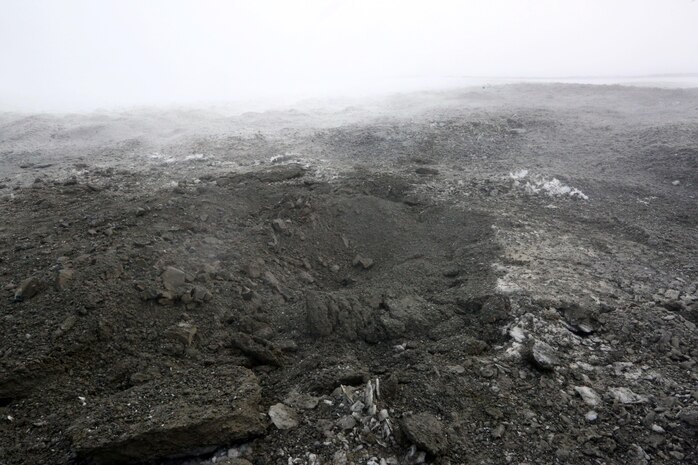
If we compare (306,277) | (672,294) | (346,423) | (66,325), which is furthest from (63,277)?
(672,294)

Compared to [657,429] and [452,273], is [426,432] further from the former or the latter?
[452,273]

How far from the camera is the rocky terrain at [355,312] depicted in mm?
2547

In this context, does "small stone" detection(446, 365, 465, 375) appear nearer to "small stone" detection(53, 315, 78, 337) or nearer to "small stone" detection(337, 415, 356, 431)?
"small stone" detection(337, 415, 356, 431)

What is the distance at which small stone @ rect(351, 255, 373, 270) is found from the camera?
4.99 meters

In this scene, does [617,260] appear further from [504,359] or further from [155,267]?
[155,267]

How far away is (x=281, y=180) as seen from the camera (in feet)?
22.6

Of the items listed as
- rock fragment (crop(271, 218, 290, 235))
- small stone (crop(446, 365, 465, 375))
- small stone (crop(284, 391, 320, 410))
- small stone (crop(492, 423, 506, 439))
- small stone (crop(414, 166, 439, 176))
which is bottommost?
small stone (crop(492, 423, 506, 439))

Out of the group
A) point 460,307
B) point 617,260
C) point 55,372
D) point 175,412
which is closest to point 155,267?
point 55,372

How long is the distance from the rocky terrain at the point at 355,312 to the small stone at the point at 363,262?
1.0 inches

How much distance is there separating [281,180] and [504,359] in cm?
476

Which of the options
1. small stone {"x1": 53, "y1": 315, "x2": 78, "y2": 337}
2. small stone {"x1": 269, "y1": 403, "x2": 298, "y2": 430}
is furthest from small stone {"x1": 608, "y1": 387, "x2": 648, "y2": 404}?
small stone {"x1": 53, "y1": 315, "x2": 78, "y2": 337}

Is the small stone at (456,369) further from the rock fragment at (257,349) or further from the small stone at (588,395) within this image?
the rock fragment at (257,349)

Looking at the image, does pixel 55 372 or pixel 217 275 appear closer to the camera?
pixel 55 372

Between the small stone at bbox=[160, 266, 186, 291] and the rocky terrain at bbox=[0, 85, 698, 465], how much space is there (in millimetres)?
24
